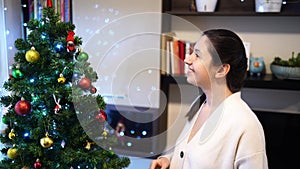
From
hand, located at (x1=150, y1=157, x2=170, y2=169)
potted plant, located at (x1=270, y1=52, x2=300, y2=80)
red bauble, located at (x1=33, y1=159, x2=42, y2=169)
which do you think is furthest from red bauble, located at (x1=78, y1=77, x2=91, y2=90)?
potted plant, located at (x1=270, y1=52, x2=300, y2=80)

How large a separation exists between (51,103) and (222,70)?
0.64 meters

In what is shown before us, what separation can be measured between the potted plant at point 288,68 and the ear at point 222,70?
4.00 ft

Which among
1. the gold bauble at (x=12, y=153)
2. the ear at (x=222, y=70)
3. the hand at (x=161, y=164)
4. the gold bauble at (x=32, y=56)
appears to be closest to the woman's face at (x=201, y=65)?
the ear at (x=222, y=70)

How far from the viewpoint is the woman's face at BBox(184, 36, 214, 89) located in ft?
3.82

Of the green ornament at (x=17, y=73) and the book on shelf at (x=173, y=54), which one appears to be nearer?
the green ornament at (x=17, y=73)

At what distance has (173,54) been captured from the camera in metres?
2.41

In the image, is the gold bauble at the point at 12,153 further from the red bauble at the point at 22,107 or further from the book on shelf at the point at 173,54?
the book on shelf at the point at 173,54

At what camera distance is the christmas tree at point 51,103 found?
45.6 inches

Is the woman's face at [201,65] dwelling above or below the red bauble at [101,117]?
above

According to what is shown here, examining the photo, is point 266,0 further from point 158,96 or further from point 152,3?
point 158,96

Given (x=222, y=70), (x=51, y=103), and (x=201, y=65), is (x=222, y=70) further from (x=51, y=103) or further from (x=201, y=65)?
(x=51, y=103)

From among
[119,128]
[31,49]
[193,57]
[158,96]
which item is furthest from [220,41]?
[119,128]

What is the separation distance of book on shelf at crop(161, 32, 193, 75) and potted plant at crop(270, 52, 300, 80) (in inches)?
25.2

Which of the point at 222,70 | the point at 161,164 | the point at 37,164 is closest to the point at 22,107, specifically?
the point at 37,164
